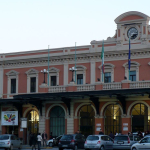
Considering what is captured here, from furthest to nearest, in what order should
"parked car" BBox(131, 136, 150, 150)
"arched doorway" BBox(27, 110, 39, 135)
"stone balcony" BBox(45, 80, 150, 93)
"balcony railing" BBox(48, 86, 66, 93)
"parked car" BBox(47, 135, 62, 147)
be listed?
1. "arched doorway" BBox(27, 110, 39, 135)
2. "balcony railing" BBox(48, 86, 66, 93)
3. "parked car" BBox(47, 135, 62, 147)
4. "stone balcony" BBox(45, 80, 150, 93)
5. "parked car" BBox(131, 136, 150, 150)

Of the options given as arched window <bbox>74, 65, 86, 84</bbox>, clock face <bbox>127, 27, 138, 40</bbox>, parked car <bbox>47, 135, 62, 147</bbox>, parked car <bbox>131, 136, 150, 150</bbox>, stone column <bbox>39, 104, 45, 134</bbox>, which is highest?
clock face <bbox>127, 27, 138, 40</bbox>

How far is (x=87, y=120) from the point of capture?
50.0 meters

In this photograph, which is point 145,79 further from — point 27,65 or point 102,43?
point 27,65

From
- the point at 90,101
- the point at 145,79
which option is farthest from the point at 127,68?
the point at 90,101

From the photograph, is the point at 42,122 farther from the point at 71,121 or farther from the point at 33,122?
the point at 71,121

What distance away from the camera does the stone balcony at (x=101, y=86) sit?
45.6m

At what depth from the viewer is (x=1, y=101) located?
54.1 metres

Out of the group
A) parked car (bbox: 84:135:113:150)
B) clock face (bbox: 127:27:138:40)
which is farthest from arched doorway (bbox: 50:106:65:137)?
parked car (bbox: 84:135:113:150)

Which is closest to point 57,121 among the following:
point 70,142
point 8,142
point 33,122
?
point 33,122

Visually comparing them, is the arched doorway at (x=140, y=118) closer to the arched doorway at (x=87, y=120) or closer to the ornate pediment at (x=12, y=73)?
the arched doorway at (x=87, y=120)

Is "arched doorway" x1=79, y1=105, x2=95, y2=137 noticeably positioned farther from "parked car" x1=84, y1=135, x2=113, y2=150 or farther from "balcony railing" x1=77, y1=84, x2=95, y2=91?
"parked car" x1=84, y1=135, x2=113, y2=150

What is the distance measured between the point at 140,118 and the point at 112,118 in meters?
3.20

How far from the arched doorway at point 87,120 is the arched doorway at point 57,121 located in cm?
236

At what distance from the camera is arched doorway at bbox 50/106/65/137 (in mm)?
51406
